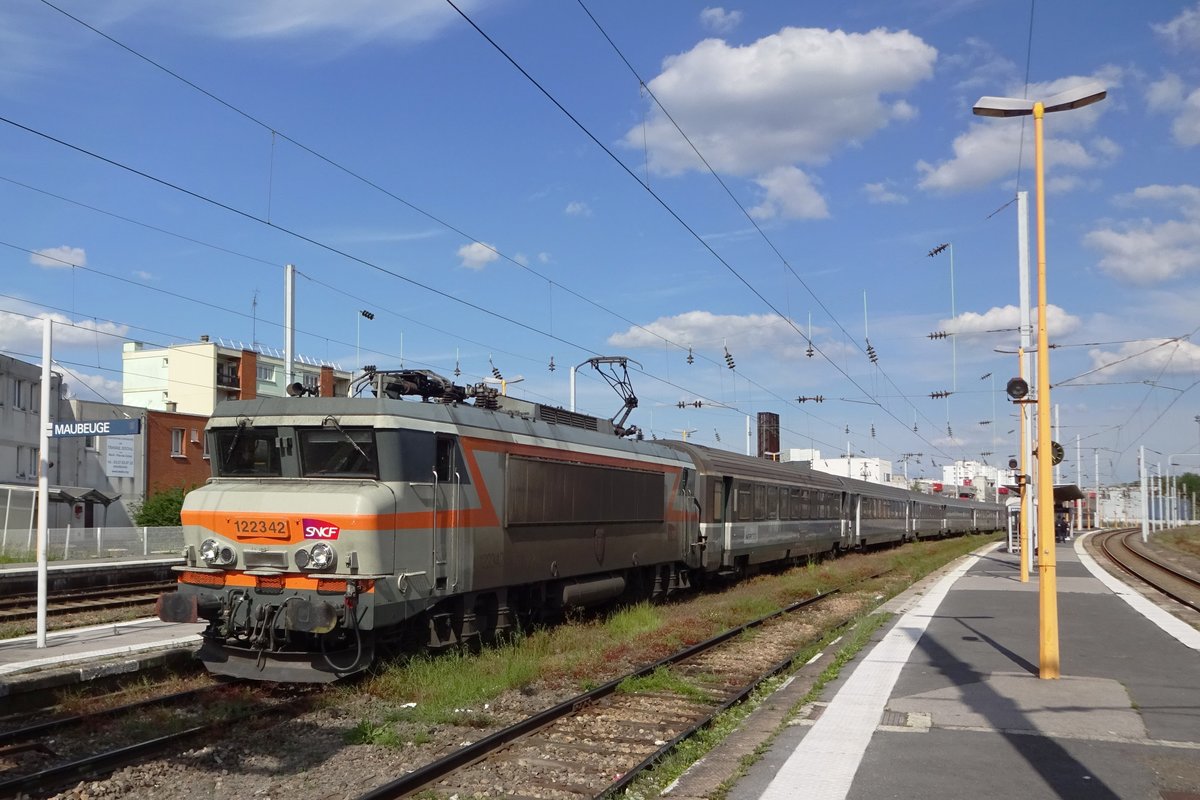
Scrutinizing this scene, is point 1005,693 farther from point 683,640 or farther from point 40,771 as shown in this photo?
point 40,771

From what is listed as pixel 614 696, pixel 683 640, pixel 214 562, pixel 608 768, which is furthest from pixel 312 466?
pixel 683 640

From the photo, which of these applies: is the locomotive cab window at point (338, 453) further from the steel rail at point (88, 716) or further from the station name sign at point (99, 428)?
the station name sign at point (99, 428)

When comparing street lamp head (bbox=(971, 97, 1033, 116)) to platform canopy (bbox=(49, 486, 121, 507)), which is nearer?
street lamp head (bbox=(971, 97, 1033, 116))

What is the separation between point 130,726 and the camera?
9234mm

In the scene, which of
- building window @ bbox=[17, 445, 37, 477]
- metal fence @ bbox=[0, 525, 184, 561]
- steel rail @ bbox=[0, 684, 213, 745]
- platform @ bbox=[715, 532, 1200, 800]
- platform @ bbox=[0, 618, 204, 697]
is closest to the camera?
platform @ bbox=[715, 532, 1200, 800]

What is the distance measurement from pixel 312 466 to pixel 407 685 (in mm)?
2685

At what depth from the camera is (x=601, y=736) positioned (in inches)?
359

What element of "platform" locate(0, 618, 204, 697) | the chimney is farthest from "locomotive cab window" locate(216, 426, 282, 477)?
the chimney

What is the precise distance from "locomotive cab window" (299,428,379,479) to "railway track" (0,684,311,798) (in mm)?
2404

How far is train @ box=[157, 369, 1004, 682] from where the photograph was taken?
10469mm

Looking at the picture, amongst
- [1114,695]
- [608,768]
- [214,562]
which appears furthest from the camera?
[214,562]

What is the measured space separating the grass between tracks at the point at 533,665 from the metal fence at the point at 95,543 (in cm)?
1890

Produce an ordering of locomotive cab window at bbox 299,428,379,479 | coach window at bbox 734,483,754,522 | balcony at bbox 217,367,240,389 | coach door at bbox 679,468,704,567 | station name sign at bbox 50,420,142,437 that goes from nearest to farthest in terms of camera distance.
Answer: locomotive cab window at bbox 299,428,379,479 → station name sign at bbox 50,420,142,437 → coach door at bbox 679,468,704,567 → coach window at bbox 734,483,754,522 → balcony at bbox 217,367,240,389

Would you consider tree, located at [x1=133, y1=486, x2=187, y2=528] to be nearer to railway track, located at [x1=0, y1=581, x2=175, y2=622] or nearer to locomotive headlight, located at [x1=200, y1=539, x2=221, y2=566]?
railway track, located at [x1=0, y1=581, x2=175, y2=622]
